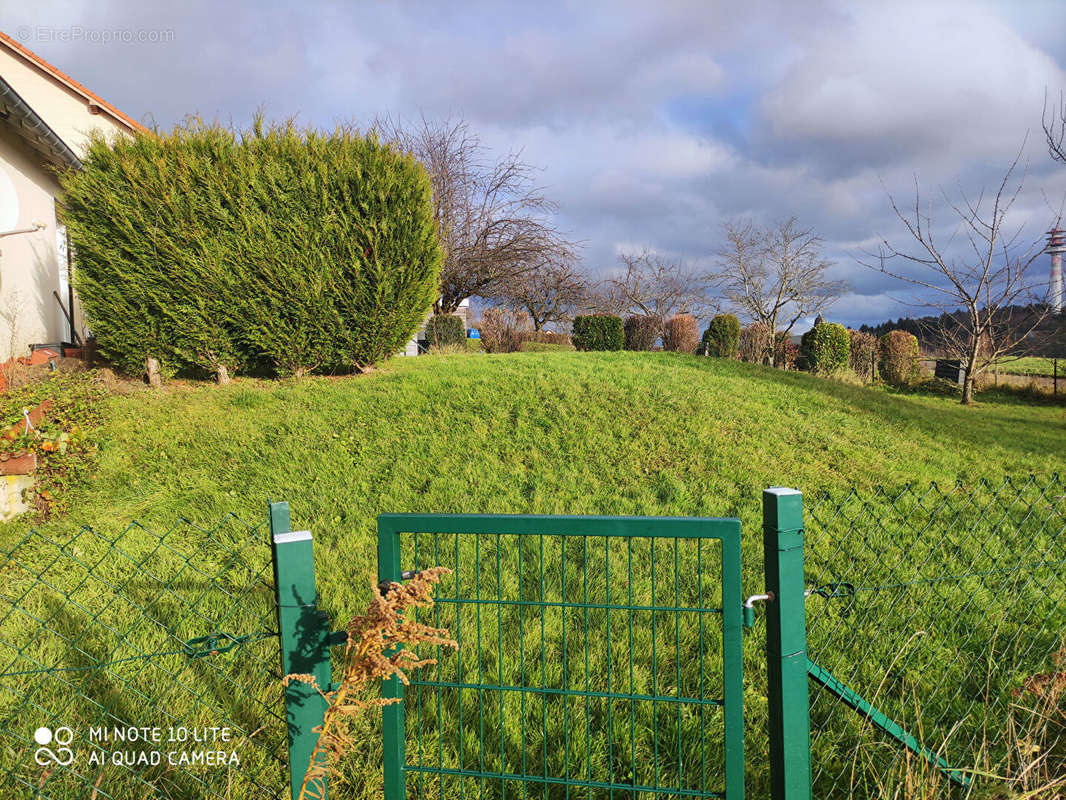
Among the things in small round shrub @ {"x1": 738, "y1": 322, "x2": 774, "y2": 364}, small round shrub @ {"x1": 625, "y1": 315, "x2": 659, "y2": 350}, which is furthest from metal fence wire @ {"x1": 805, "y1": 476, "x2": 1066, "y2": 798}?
small round shrub @ {"x1": 625, "y1": 315, "x2": 659, "y2": 350}

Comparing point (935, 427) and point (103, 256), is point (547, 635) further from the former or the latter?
point (103, 256)

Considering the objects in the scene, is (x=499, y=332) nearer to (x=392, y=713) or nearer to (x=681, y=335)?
(x=681, y=335)

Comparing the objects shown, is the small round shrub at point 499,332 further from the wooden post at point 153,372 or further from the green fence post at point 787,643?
the green fence post at point 787,643

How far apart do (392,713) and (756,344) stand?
659 inches

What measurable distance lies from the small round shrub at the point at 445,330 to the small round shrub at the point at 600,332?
3.93 meters

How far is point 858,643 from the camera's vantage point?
2.97 m

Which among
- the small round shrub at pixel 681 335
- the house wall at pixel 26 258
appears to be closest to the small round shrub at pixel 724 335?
the small round shrub at pixel 681 335

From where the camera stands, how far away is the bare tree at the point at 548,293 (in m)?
18.2

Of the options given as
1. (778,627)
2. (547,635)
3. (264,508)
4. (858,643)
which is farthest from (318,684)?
(264,508)

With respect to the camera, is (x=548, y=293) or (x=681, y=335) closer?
(x=681, y=335)

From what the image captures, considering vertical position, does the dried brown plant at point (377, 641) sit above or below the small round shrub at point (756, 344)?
below

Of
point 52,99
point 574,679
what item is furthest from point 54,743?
point 52,99

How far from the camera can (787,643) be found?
1644mm

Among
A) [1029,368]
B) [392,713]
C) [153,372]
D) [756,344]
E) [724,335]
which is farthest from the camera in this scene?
[1029,368]
